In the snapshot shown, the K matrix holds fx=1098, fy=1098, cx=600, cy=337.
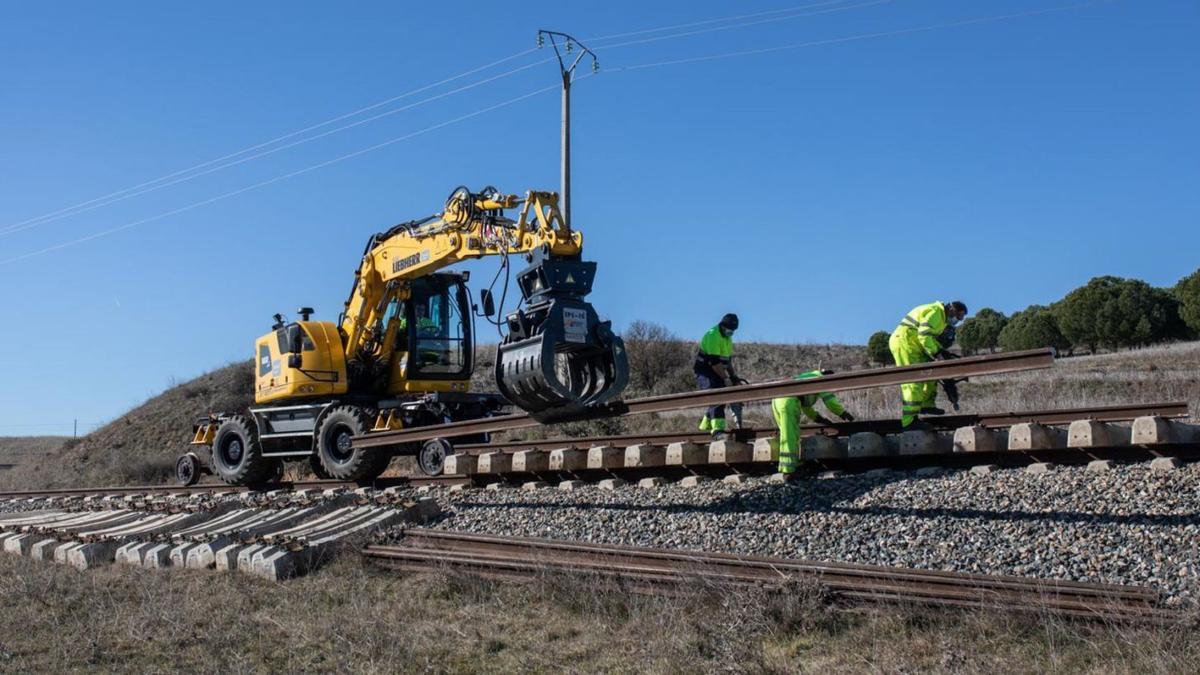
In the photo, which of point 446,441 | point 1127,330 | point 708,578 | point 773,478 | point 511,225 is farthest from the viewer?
Answer: point 1127,330

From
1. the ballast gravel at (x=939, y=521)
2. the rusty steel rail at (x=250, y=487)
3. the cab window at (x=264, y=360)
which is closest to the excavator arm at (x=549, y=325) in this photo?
the ballast gravel at (x=939, y=521)

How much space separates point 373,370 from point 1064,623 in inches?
514

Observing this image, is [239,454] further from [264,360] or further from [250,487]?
[264,360]

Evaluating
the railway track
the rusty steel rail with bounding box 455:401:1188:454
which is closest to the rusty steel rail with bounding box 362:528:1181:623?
the railway track

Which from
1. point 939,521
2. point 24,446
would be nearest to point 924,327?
point 939,521

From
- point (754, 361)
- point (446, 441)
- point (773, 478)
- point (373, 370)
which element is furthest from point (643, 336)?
point (773, 478)

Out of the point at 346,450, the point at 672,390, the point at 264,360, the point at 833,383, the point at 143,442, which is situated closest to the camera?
the point at 833,383

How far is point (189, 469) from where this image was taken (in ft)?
64.1

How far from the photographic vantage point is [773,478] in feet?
34.8

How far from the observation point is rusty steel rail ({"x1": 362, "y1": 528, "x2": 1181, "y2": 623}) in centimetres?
634

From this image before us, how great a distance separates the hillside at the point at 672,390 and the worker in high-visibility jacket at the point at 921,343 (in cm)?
322

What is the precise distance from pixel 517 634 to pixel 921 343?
21.0 feet

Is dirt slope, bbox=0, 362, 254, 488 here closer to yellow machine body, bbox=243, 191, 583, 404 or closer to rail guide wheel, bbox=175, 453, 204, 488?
rail guide wheel, bbox=175, 453, 204, 488

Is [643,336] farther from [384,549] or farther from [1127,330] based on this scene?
[384,549]
